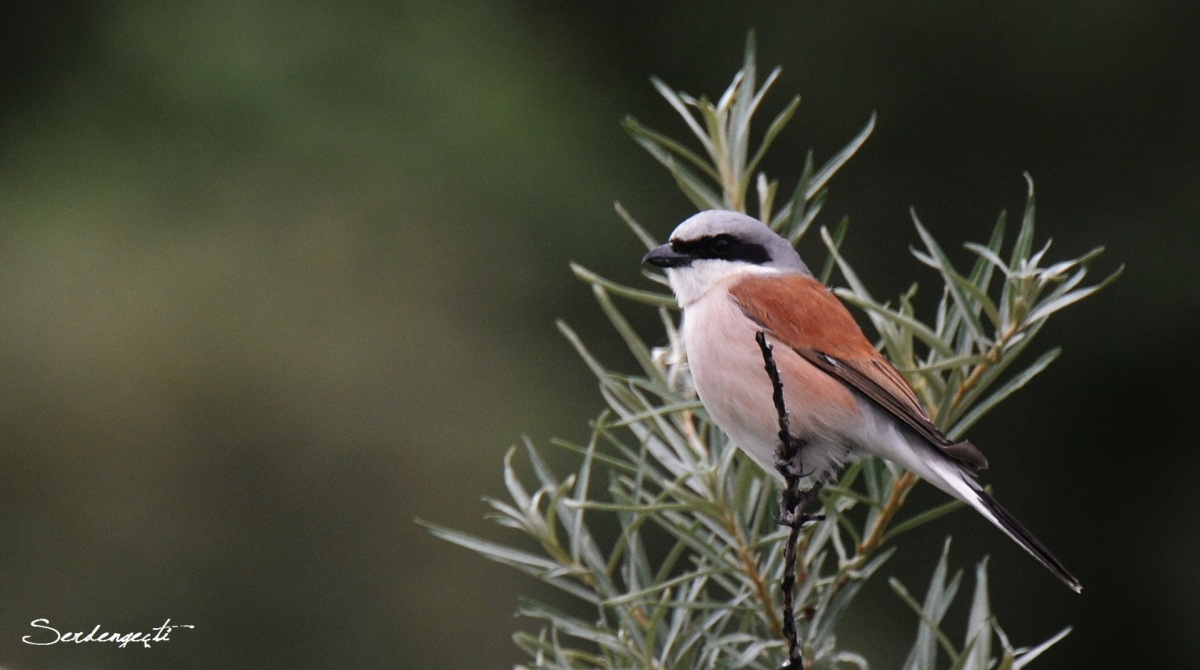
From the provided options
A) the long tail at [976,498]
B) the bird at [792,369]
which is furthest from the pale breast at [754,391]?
the long tail at [976,498]

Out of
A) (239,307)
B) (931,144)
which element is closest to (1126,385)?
(931,144)

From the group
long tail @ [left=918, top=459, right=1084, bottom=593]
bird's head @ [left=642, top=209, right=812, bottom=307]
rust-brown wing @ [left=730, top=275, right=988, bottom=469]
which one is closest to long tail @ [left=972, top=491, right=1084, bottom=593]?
long tail @ [left=918, top=459, right=1084, bottom=593]

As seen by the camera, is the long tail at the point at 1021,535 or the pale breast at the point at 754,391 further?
the pale breast at the point at 754,391

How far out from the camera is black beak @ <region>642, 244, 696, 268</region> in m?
1.45

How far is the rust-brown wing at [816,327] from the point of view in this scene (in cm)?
141

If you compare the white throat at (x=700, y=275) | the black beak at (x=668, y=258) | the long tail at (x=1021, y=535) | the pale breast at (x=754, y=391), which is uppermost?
the black beak at (x=668, y=258)

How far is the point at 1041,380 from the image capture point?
251cm

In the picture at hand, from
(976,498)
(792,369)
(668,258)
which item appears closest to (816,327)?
(792,369)

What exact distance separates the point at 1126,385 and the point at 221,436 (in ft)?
5.80

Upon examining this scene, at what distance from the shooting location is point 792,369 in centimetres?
146

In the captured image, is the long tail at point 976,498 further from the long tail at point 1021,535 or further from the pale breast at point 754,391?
the pale breast at point 754,391

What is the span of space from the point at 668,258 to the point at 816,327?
21 centimetres

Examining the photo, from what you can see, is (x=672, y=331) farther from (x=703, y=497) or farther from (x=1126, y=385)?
(x=1126, y=385)

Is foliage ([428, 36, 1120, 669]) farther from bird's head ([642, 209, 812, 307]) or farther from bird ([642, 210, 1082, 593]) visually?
bird's head ([642, 209, 812, 307])
